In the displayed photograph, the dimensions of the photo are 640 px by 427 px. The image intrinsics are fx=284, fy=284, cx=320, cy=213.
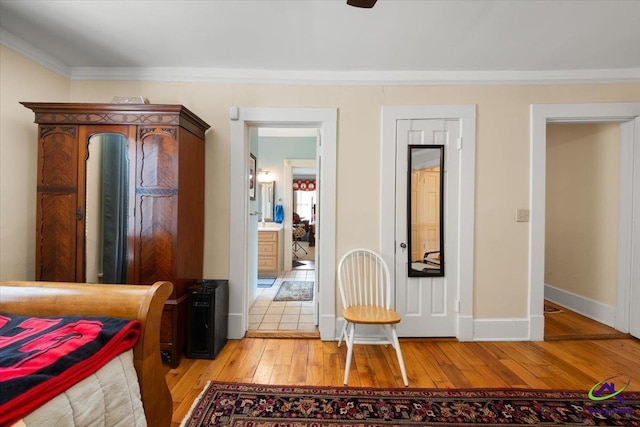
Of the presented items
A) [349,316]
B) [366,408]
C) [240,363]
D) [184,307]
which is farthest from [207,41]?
[366,408]

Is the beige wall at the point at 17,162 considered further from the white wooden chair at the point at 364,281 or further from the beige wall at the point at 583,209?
the beige wall at the point at 583,209

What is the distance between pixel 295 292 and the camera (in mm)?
4215

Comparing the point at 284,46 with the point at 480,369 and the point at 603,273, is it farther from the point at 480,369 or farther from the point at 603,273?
the point at 603,273

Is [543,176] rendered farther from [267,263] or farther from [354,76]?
[267,263]

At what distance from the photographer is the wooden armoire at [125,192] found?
7.24ft

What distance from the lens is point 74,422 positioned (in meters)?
0.93

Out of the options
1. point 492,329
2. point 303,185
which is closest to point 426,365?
point 492,329

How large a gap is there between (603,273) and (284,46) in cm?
405

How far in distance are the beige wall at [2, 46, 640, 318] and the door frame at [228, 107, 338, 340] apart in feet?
0.21

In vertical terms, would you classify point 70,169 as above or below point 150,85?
below

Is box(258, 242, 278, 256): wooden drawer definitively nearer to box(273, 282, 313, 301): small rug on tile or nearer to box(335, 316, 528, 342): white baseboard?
box(273, 282, 313, 301): small rug on tile

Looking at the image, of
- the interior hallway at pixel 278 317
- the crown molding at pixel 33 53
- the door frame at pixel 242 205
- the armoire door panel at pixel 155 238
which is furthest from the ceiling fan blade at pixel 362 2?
the crown molding at pixel 33 53

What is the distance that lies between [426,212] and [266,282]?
3034mm

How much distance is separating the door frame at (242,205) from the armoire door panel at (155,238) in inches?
23.0
